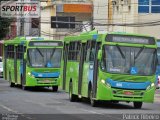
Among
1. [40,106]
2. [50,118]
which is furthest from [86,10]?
[50,118]

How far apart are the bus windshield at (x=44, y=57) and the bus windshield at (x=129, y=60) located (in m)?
13.1

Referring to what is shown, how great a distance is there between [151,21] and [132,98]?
40985 millimetres

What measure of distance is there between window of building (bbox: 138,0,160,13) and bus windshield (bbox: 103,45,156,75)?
1627 inches

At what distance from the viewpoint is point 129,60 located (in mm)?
24062

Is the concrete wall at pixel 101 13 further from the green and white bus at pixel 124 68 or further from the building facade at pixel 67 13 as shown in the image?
the green and white bus at pixel 124 68

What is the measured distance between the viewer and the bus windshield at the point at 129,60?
2397 centimetres

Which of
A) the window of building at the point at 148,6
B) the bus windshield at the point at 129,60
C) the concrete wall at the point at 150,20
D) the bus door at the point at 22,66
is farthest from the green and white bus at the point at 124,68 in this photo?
the window of building at the point at 148,6

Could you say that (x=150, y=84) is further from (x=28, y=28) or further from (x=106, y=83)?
(x=28, y=28)

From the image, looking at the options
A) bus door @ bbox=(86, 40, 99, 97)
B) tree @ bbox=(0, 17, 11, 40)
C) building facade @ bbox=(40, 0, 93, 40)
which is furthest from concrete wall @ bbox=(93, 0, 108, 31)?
bus door @ bbox=(86, 40, 99, 97)

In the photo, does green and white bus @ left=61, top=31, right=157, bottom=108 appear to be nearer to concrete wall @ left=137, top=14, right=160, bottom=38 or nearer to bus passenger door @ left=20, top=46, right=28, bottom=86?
bus passenger door @ left=20, top=46, right=28, bottom=86

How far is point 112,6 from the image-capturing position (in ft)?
233

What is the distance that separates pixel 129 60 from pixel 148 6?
42.1m

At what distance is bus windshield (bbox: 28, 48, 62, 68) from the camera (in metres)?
37.0

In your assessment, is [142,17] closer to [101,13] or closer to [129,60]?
[101,13]
